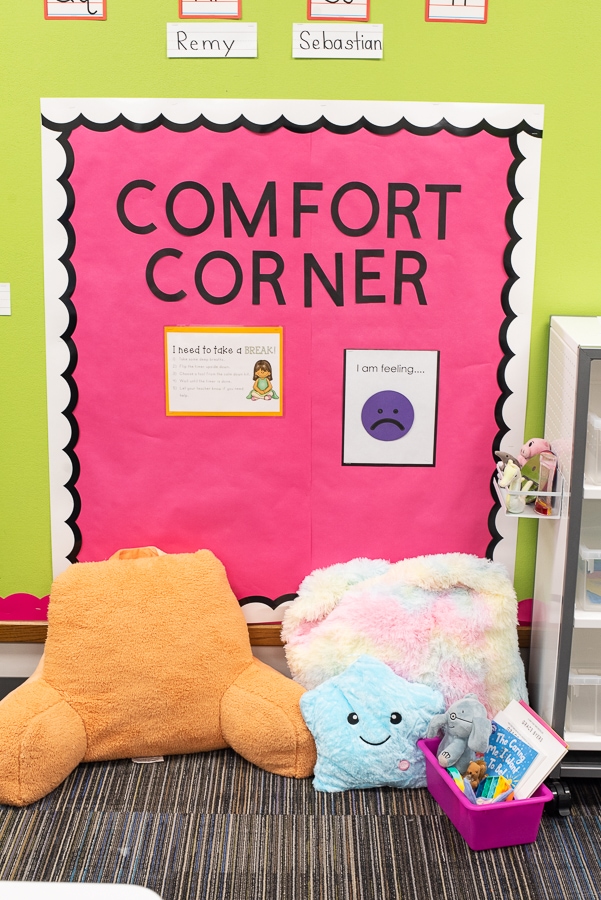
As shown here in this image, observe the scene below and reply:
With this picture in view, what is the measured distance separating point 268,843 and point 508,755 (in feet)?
1.87

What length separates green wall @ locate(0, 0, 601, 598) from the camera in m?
1.84

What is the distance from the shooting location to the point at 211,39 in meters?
1.85

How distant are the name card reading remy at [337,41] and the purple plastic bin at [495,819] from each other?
5.26 ft

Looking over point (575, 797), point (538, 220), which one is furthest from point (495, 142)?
point (575, 797)

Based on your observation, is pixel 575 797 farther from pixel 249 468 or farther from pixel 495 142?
pixel 495 142

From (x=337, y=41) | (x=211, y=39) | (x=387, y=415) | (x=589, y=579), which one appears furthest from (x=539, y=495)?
(x=211, y=39)

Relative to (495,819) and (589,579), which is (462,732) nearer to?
(495,819)

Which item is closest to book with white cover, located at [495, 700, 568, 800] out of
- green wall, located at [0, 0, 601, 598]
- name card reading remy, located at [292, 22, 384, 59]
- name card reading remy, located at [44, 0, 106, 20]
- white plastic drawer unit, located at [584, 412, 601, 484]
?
white plastic drawer unit, located at [584, 412, 601, 484]

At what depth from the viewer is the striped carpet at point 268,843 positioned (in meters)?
1.63

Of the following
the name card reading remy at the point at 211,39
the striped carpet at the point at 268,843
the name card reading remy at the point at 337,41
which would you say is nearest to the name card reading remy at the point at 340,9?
the name card reading remy at the point at 337,41

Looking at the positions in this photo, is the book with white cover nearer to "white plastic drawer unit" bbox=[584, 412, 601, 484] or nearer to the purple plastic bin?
the purple plastic bin

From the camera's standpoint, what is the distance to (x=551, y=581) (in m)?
1.94

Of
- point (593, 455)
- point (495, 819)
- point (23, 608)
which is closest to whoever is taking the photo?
point (495, 819)

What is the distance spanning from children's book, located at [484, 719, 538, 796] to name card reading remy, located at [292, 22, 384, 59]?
5.15 ft
